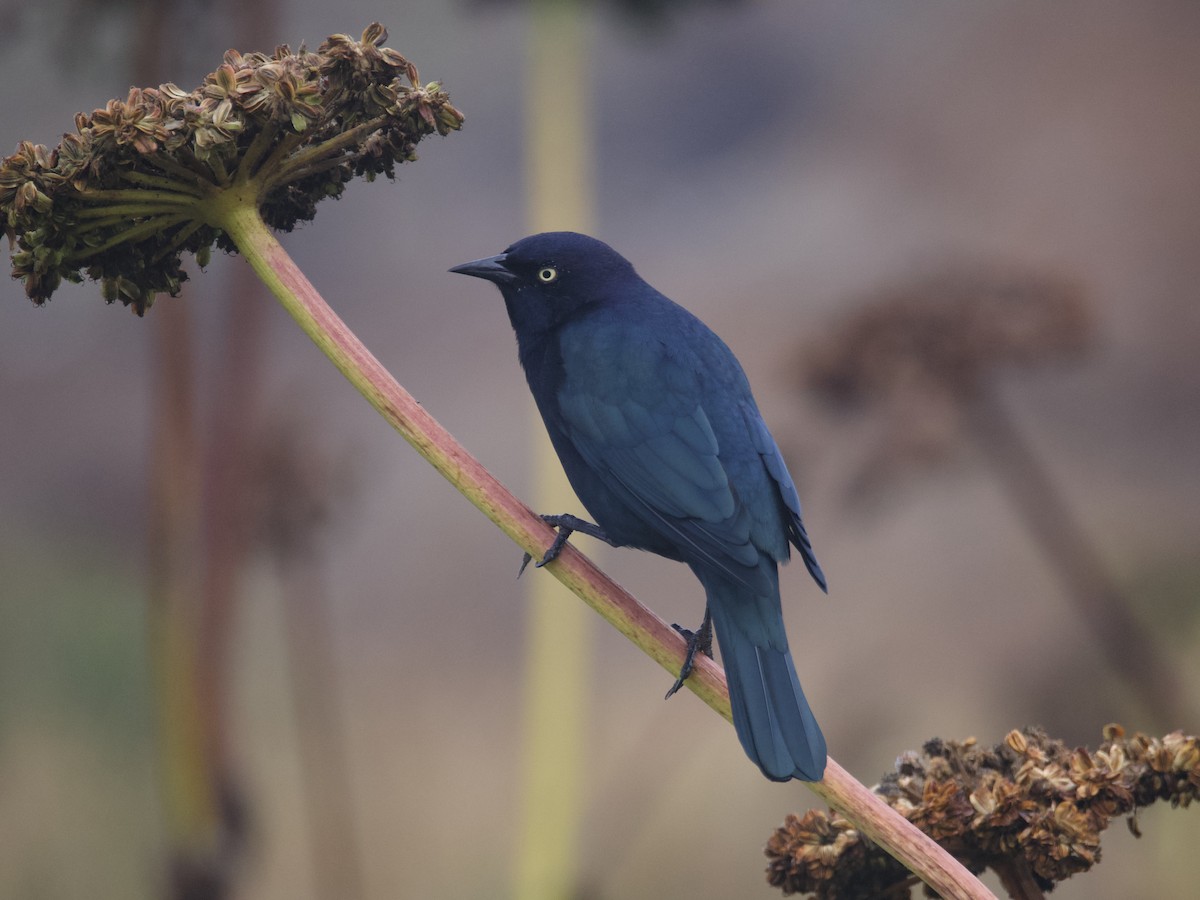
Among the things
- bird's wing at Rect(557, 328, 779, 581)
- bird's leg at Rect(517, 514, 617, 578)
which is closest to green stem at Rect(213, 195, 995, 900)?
bird's leg at Rect(517, 514, 617, 578)

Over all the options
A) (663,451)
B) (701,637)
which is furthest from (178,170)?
(701,637)

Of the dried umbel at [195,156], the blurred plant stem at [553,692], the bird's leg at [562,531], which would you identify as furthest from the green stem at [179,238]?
the blurred plant stem at [553,692]

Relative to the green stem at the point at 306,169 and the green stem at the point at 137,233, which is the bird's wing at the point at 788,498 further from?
the green stem at the point at 137,233

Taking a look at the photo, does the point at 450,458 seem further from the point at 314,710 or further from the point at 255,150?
the point at 314,710

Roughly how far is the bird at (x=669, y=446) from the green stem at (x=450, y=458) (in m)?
0.12

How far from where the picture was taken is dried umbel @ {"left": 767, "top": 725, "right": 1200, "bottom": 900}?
96 cm

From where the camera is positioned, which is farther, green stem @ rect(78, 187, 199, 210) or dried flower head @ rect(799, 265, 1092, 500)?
dried flower head @ rect(799, 265, 1092, 500)

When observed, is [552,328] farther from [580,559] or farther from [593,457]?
[580,559]

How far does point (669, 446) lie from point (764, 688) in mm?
296

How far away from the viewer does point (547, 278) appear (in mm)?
1559

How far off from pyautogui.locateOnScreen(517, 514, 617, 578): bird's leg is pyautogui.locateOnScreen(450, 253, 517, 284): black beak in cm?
36

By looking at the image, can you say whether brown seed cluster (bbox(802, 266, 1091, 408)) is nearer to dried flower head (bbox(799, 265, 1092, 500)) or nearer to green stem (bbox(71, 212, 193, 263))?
dried flower head (bbox(799, 265, 1092, 500))

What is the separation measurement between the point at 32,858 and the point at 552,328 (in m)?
1.66

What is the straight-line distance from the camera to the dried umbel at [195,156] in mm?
964
